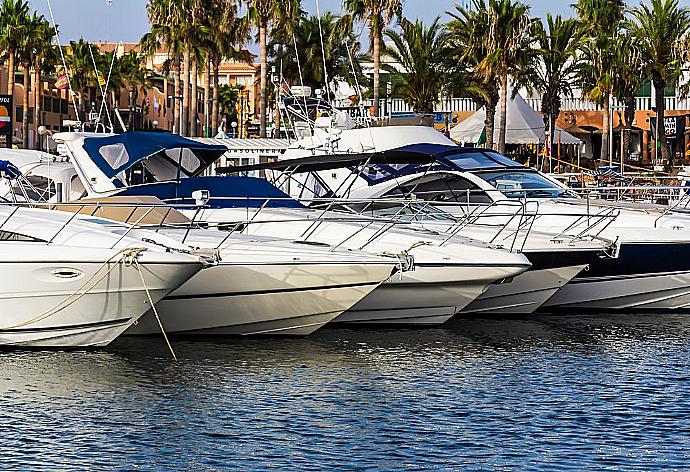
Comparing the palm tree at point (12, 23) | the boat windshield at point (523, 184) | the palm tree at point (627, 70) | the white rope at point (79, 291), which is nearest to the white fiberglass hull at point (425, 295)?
the white rope at point (79, 291)

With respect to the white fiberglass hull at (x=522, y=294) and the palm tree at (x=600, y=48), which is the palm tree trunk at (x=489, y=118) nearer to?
the palm tree at (x=600, y=48)

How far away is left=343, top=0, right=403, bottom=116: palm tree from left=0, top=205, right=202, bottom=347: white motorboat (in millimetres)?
34648

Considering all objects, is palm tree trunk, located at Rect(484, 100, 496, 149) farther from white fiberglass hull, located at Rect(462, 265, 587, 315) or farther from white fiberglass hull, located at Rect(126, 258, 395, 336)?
white fiberglass hull, located at Rect(126, 258, 395, 336)

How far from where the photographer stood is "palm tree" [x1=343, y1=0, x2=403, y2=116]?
162 ft

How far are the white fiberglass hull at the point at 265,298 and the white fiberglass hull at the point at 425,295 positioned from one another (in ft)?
3.47

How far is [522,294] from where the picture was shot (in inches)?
763

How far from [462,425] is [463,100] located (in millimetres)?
54082

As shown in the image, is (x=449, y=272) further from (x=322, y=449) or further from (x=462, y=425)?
(x=322, y=449)

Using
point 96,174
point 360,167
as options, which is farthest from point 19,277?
point 360,167

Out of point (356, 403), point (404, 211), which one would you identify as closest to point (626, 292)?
point (404, 211)

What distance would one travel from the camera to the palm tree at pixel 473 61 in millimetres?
48500

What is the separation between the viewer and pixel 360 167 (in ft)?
→ 72.0

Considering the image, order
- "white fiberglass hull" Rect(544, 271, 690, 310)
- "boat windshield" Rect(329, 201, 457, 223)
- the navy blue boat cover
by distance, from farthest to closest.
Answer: "white fiberglass hull" Rect(544, 271, 690, 310), "boat windshield" Rect(329, 201, 457, 223), the navy blue boat cover

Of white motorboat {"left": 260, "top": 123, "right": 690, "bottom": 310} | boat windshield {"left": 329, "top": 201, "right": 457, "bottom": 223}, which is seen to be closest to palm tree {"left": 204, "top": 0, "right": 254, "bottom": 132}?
white motorboat {"left": 260, "top": 123, "right": 690, "bottom": 310}
